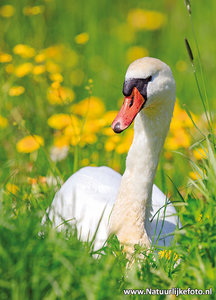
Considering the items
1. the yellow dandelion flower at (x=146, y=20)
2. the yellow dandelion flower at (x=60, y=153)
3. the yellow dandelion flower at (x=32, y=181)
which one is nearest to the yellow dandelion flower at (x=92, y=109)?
the yellow dandelion flower at (x=60, y=153)

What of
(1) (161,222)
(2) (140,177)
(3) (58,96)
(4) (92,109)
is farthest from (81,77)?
(2) (140,177)

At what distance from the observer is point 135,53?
6273 millimetres

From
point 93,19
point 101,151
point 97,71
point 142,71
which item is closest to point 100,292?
point 142,71

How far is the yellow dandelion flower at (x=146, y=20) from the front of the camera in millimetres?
6625

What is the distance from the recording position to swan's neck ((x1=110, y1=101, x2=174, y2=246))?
2.65 meters

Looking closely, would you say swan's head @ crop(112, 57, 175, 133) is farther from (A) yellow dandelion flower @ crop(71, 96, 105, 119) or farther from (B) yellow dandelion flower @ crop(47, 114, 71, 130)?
(A) yellow dandelion flower @ crop(71, 96, 105, 119)

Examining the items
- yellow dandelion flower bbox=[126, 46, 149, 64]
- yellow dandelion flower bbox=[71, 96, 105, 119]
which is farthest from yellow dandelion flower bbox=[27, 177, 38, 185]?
yellow dandelion flower bbox=[126, 46, 149, 64]

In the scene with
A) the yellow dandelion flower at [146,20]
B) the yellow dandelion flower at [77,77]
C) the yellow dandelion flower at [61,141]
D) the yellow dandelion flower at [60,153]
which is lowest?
the yellow dandelion flower at [60,153]

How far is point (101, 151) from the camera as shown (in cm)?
418

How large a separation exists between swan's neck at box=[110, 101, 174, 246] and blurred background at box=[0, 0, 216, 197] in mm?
198

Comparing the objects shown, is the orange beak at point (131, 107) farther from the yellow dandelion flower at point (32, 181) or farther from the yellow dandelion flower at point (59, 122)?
the yellow dandelion flower at point (59, 122)

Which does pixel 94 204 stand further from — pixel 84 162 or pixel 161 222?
pixel 84 162

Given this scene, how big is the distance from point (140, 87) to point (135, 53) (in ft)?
12.9

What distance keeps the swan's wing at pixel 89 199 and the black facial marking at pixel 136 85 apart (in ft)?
2.20
